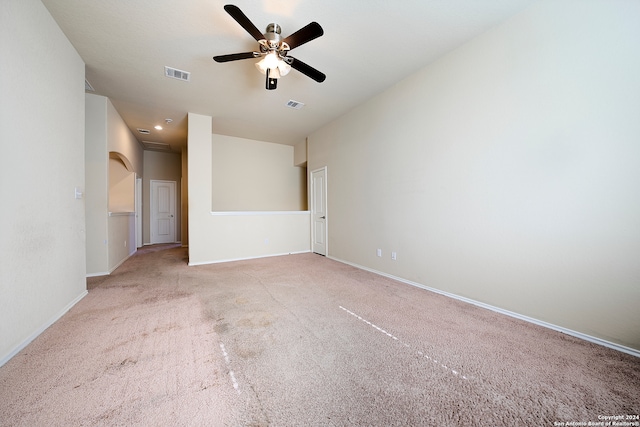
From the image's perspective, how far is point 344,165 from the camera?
14.8 ft

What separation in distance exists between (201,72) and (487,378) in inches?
168

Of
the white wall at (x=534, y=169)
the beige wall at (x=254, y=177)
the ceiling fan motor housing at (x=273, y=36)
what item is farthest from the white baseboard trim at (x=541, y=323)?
the beige wall at (x=254, y=177)

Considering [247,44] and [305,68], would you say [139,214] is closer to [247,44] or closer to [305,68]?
[247,44]

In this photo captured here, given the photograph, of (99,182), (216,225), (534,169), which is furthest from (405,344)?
(99,182)

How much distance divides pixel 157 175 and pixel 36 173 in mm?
5921

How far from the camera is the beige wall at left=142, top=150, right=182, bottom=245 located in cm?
695

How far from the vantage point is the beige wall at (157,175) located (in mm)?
6953

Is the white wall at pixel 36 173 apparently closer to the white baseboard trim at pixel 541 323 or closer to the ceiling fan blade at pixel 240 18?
the ceiling fan blade at pixel 240 18

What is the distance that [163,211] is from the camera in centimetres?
731

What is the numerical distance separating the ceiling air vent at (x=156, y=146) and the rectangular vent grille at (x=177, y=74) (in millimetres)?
3742

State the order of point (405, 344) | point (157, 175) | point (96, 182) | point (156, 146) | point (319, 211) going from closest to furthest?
point (405, 344)
point (96, 182)
point (319, 211)
point (156, 146)
point (157, 175)

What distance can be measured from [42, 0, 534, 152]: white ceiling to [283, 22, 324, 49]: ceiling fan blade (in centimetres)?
27

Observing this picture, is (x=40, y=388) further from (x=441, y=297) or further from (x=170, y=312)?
(x=441, y=297)

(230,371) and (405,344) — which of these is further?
(405,344)
